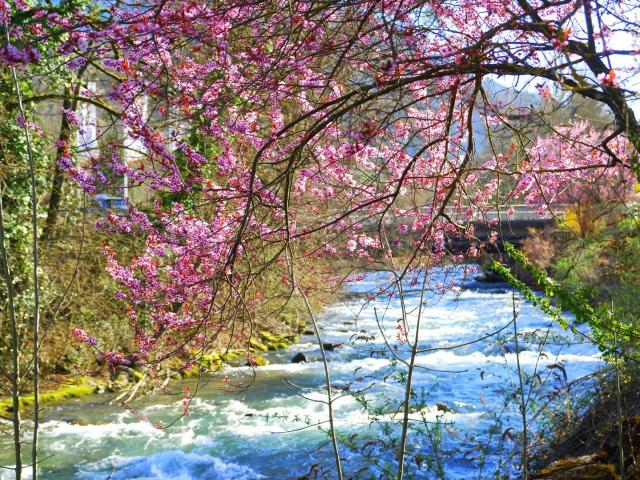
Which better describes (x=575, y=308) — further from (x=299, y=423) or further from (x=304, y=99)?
(x=299, y=423)

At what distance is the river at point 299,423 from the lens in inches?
236

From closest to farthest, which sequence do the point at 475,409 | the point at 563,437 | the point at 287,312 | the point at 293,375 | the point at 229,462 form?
the point at 563,437 → the point at 229,462 → the point at 475,409 → the point at 293,375 → the point at 287,312

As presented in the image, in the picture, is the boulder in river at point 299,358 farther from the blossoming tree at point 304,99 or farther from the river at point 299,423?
the blossoming tree at point 304,99

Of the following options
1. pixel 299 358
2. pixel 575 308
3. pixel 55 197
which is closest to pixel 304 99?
pixel 575 308

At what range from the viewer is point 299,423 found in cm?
803

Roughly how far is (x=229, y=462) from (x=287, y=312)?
6601 mm

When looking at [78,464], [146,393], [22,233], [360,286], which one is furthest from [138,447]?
[360,286]

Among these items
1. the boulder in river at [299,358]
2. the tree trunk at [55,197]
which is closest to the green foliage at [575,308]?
the tree trunk at [55,197]

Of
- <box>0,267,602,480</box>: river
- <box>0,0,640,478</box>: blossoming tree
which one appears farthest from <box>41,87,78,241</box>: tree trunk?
<box>0,0,640,478</box>: blossoming tree

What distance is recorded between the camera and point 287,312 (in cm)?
1351

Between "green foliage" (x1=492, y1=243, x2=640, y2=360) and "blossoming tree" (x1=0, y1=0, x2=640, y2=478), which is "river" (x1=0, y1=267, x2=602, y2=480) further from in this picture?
"green foliage" (x1=492, y1=243, x2=640, y2=360)

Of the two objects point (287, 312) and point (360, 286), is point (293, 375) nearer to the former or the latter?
point (287, 312)

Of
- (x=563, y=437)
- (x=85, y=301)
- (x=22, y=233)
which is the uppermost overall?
(x=22, y=233)

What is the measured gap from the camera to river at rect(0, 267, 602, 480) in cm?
598
